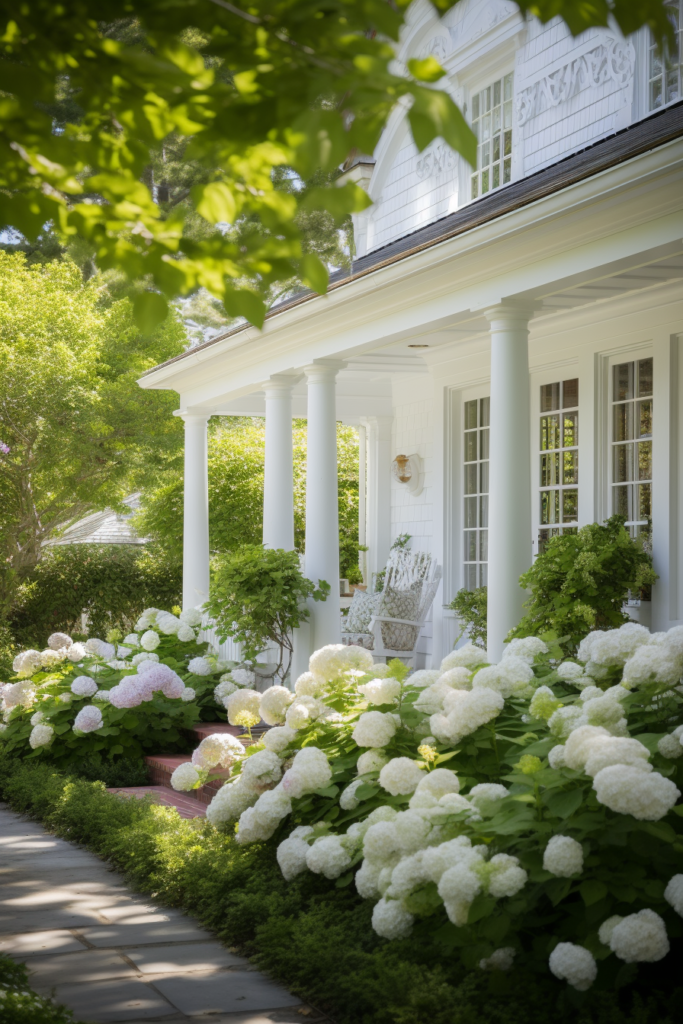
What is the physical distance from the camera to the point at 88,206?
2.34m

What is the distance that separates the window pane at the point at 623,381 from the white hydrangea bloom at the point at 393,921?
17.3 feet

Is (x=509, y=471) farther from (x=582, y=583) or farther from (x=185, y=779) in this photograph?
(x=185, y=779)

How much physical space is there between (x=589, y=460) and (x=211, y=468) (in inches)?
510

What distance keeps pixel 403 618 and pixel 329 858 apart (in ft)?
20.1

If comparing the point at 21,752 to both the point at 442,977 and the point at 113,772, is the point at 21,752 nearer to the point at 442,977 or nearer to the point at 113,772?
the point at 113,772

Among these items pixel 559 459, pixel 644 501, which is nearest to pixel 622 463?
pixel 644 501

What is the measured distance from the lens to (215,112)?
204 centimetres

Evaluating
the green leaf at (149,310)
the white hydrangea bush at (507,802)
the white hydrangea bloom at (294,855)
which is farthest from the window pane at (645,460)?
the green leaf at (149,310)

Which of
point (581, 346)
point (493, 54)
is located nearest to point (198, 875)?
point (581, 346)

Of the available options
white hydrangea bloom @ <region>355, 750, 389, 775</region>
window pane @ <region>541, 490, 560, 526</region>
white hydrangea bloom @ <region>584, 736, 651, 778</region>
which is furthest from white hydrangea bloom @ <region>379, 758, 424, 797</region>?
window pane @ <region>541, 490, 560, 526</region>

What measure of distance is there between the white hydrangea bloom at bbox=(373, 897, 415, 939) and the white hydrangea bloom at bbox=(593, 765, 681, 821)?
953 mm

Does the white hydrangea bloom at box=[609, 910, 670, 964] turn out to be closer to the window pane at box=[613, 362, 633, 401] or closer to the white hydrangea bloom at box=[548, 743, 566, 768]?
the white hydrangea bloom at box=[548, 743, 566, 768]

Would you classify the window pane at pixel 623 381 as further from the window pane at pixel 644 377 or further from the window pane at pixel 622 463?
the window pane at pixel 622 463

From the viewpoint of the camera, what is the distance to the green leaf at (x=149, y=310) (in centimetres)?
221
